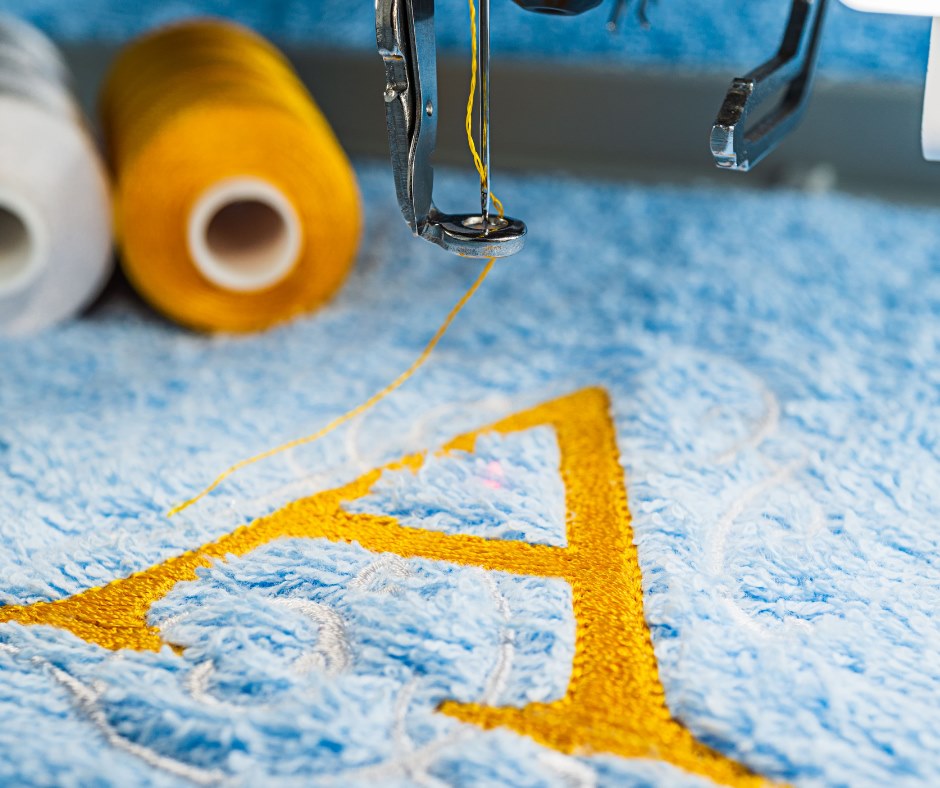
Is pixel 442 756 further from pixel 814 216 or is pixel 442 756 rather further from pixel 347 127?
pixel 347 127

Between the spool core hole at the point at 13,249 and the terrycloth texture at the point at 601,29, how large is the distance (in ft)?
2.33

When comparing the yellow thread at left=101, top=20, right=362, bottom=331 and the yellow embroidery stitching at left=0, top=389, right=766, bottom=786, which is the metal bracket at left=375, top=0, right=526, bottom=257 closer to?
the yellow embroidery stitching at left=0, top=389, right=766, bottom=786

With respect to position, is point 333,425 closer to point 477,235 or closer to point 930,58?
point 477,235

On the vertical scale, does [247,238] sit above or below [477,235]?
below

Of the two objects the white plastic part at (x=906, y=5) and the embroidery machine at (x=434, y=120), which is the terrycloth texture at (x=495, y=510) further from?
the white plastic part at (x=906, y=5)

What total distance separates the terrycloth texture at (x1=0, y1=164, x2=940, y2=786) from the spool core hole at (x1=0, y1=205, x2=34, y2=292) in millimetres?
67

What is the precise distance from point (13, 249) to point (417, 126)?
2.01 feet

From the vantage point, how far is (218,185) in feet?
3.43

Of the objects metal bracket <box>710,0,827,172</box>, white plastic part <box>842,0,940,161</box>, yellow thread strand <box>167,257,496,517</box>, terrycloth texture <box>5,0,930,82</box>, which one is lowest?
yellow thread strand <box>167,257,496,517</box>

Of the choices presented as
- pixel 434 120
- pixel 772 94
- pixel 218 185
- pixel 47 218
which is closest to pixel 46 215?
pixel 47 218

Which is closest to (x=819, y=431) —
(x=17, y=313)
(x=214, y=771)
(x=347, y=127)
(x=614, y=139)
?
(x=214, y=771)

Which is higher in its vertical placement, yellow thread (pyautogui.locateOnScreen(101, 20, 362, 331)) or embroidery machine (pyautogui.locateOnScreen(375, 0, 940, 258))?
embroidery machine (pyautogui.locateOnScreen(375, 0, 940, 258))

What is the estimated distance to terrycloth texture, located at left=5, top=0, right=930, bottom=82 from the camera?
1483 millimetres

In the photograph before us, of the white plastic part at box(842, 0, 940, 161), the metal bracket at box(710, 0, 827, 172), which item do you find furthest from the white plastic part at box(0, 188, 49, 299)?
the white plastic part at box(842, 0, 940, 161)
